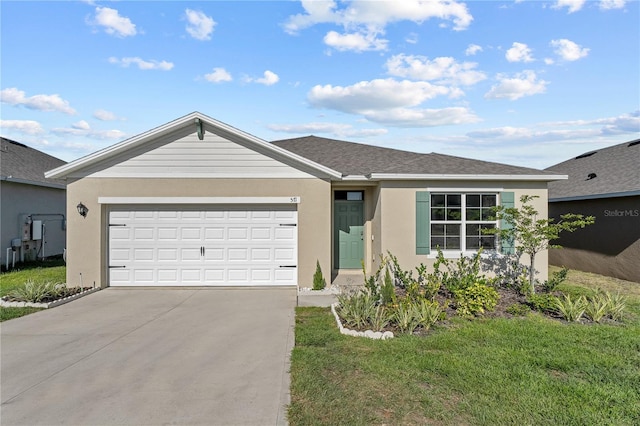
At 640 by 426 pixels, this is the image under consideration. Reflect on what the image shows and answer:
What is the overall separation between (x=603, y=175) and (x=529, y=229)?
632 centimetres

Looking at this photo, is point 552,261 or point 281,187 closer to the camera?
point 281,187

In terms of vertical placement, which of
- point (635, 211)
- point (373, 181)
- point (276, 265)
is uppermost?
point (373, 181)

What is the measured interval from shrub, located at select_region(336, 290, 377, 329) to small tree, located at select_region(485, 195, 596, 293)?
4177 millimetres

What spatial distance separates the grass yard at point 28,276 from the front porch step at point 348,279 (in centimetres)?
668

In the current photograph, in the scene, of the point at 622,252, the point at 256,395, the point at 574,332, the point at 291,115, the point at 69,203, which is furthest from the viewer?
the point at 291,115

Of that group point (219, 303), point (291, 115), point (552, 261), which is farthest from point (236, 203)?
point (552, 261)

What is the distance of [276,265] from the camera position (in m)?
9.80

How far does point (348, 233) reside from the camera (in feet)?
37.4

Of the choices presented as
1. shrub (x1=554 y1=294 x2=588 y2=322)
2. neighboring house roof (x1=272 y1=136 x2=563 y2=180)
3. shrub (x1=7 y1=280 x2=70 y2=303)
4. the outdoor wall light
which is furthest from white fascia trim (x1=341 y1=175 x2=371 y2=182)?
shrub (x1=7 y1=280 x2=70 y2=303)

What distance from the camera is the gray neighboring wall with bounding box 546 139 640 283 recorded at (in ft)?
34.0

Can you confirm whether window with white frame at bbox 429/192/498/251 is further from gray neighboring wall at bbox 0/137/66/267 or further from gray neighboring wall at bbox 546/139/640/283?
gray neighboring wall at bbox 0/137/66/267

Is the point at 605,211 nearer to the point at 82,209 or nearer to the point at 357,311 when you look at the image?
the point at 357,311

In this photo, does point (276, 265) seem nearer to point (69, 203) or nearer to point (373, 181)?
point (373, 181)

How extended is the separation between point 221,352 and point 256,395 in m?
1.46
